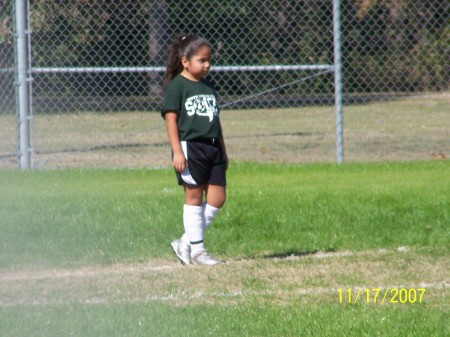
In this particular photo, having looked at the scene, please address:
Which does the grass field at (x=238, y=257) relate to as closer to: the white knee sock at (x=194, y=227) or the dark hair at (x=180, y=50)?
the white knee sock at (x=194, y=227)

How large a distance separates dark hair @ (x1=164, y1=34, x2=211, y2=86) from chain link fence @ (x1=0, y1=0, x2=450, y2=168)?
4.62 metres

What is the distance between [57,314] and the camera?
523 cm

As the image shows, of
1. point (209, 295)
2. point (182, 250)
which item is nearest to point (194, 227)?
point (182, 250)

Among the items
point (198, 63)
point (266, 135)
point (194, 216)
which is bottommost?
point (266, 135)

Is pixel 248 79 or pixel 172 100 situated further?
pixel 248 79

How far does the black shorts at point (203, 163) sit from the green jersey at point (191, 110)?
0.06 meters

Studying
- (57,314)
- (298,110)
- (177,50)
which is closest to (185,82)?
(177,50)

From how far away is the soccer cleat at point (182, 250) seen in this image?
669 centimetres

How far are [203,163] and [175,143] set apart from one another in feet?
0.79

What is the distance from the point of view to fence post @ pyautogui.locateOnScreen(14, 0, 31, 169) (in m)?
10.9

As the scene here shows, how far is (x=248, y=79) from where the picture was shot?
17031 mm
